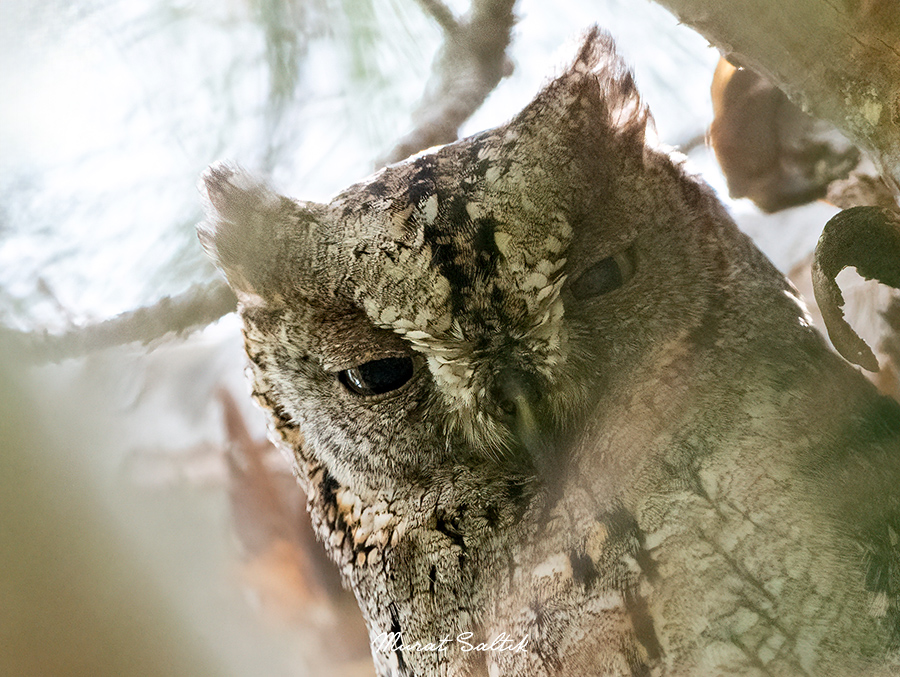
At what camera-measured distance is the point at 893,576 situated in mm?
572

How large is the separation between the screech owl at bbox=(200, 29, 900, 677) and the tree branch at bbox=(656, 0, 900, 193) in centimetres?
13

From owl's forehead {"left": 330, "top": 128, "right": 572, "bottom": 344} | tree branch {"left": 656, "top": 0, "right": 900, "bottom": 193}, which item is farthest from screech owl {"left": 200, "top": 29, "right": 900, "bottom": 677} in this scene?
→ tree branch {"left": 656, "top": 0, "right": 900, "bottom": 193}

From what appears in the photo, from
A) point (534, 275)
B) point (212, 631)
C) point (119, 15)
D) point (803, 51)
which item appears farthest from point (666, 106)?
point (212, 631)

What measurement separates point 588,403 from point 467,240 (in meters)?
0.25

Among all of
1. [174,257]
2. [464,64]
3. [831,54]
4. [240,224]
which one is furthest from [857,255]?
[174,257]

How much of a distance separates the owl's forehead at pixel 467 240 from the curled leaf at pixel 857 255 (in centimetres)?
27

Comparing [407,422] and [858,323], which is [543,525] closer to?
[407,422]

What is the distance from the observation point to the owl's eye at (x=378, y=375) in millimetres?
755

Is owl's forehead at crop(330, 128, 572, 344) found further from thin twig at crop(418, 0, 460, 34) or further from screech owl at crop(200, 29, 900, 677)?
thin twig at crop(418, 0, 460, 34)

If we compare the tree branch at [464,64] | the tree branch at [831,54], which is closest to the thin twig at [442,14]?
the tree branch at [464,64]

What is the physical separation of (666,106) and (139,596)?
1.28 meters

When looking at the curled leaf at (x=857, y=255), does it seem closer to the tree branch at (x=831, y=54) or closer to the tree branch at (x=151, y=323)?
the tree branch at (x=831, y=54)

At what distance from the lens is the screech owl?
577 millimetres

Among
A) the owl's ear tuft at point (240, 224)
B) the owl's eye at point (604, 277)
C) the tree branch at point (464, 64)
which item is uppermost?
the owl's ear tuft at point (240, 224)
